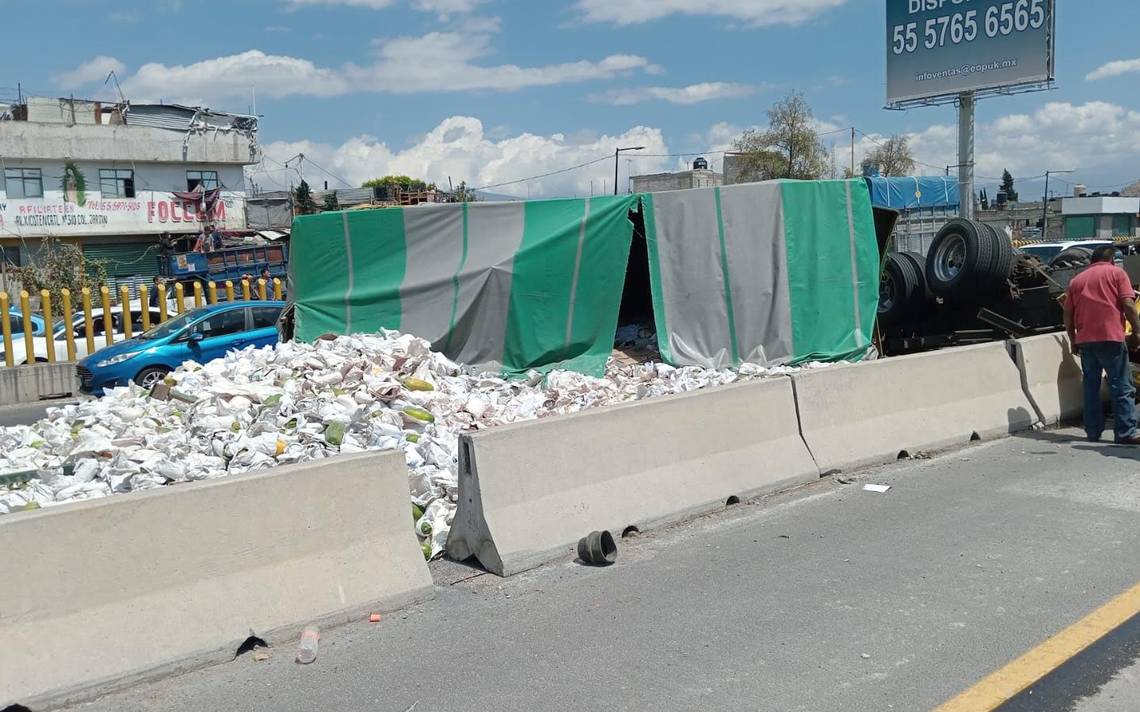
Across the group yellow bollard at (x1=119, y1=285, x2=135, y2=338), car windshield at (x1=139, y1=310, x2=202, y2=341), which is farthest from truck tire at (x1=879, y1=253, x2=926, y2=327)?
yellow bollard at (x1=119, y1=285, x2=135, y2=338)

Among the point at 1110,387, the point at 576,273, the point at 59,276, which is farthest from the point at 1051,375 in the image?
the point at 59,276

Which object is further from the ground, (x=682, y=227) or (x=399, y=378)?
(x=682, y=227)

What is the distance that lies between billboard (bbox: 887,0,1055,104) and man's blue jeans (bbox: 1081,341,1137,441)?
2559 centimetres

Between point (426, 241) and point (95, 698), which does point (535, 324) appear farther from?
point (95, 698)

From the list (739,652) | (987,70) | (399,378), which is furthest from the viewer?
(987,70)

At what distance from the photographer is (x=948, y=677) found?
430 cm

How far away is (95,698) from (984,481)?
21.2 feet

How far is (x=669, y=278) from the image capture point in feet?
40.3

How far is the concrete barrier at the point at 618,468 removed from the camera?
5.95 meters

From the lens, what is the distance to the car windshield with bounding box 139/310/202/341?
15.8 m

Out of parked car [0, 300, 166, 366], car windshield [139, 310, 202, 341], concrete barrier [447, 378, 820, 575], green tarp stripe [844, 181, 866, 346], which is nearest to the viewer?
concrete barrier [447, 378, 820, 575]

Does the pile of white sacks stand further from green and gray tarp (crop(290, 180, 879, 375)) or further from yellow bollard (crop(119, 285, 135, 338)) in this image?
yellow bollard (crop(119, 285, 135, 338))

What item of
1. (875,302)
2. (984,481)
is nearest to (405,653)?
(984,481)

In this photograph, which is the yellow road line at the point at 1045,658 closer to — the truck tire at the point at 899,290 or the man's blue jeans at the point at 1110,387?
the man's blue jeans at the point at 1110,387
